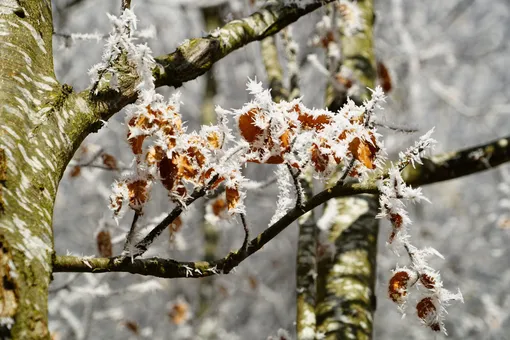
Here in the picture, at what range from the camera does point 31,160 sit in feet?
3.55

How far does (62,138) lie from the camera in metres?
1.19

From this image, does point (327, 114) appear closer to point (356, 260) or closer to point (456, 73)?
point (356, 260)

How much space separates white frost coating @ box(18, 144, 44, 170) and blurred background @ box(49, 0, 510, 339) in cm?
410

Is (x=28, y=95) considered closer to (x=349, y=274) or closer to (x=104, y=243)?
(x=104, y=243)

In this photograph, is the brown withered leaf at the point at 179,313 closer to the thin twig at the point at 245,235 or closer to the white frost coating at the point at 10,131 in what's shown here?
the thin twig at the point at 245,235

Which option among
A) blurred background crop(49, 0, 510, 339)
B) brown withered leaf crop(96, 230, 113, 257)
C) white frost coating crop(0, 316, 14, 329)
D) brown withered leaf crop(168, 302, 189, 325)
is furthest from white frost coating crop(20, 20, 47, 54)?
brown withered leaf crop(168, 302, 189, 325)

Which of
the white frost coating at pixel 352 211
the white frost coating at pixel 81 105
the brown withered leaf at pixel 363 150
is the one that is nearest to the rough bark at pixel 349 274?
the white frost coating at pixel 352 211

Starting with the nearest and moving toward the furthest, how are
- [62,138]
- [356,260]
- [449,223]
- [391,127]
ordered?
[62,138], [391,127], [356,260], [449,223]

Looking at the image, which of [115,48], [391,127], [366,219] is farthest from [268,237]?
[366,219]

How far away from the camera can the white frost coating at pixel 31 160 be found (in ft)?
3.51

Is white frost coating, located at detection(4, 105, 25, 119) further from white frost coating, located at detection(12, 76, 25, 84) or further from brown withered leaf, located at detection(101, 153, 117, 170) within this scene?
brown withered leaf, located at detection(101, 153, 117, 170)

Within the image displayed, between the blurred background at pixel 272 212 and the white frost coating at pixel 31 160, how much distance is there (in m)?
4.10

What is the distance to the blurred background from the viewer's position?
6480mm

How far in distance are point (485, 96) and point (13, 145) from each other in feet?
44.8
